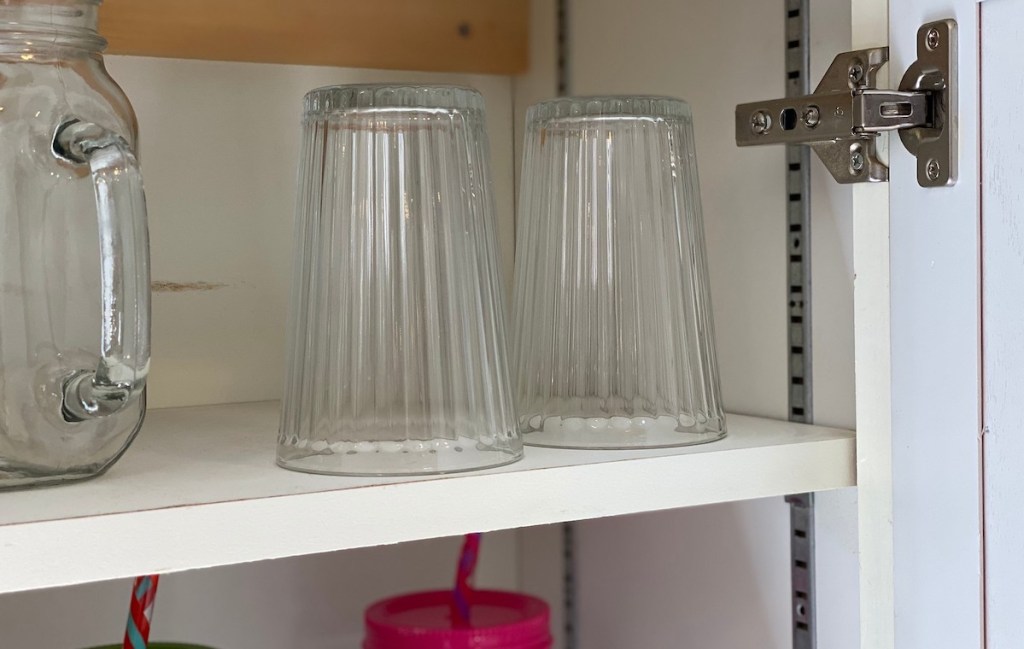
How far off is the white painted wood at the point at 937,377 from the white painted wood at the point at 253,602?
1.53ft

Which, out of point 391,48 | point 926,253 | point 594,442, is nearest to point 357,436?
point 594,442

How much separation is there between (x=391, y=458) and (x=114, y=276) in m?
0.15

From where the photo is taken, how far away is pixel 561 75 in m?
0.93

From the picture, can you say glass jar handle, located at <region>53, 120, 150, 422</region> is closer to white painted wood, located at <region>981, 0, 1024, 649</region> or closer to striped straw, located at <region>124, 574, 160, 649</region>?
striped straw, located at <region>124, 574, 160, 649</region>

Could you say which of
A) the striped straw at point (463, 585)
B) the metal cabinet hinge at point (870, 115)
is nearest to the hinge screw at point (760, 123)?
the metal cabinet hinge at point (870, 115)

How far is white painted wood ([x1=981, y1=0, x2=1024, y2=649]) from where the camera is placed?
51 cm

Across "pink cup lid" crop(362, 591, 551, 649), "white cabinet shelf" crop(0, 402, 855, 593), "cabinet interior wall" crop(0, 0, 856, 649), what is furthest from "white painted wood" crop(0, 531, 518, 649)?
"white cabinet shelf" crop(0, 402, 855, 593)

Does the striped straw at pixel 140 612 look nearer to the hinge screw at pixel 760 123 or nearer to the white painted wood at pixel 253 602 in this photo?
the white painted wood at pixel 253 602

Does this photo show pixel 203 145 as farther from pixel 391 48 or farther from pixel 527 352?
pixel 527 352

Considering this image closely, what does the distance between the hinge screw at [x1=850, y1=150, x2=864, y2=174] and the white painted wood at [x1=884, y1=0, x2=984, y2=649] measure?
18 millimetres

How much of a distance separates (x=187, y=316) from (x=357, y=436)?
34 centimetres

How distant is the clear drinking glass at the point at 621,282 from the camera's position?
0.63 meters

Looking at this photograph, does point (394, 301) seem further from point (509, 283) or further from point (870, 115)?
point (509, 283)

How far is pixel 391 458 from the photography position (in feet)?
1.77
